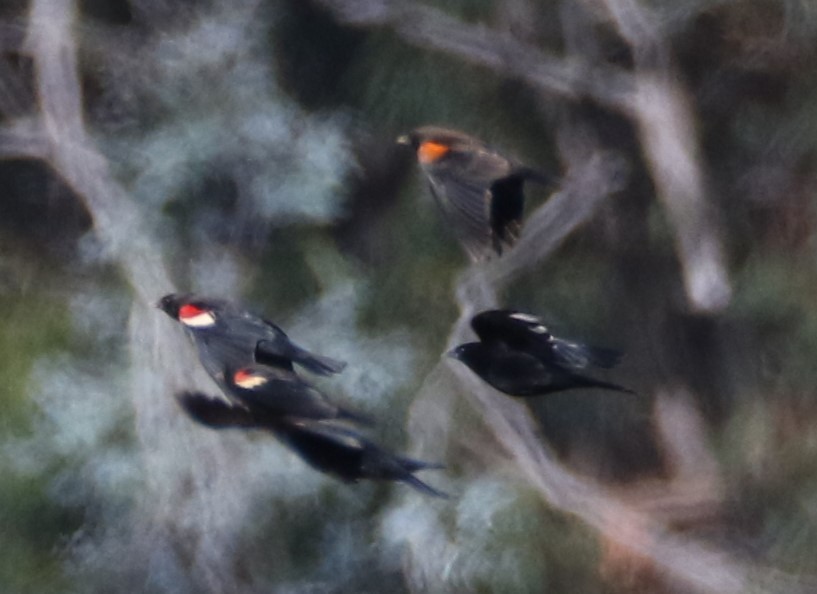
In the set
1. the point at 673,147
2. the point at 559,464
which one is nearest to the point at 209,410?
the point at 559,464

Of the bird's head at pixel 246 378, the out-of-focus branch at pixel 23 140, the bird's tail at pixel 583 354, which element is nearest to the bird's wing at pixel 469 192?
the bird's tail at pixel 583 354

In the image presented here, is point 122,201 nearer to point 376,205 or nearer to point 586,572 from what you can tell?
point 376,205

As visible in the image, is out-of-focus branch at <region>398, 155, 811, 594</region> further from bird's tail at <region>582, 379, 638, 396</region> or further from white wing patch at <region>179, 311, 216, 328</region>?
white wing patch at <region>179, 311, 216, 328</region>

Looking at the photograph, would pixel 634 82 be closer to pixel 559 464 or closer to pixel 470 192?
pixel 470 192

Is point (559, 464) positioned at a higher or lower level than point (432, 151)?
lower

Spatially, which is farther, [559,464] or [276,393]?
[559,464]

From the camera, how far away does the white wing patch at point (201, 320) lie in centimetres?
83

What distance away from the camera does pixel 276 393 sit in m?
0.80

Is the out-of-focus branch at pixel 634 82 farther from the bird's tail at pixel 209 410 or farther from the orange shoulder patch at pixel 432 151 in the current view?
the bird's tail at pixel 209 410

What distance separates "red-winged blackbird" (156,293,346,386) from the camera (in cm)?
81

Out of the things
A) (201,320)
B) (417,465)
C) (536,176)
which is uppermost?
(536,176)

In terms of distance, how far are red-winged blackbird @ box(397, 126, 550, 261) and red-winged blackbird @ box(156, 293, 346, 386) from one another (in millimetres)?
163

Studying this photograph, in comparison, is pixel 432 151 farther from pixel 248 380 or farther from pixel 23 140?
pixel 23 140

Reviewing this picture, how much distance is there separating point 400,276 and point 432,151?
114 mm
